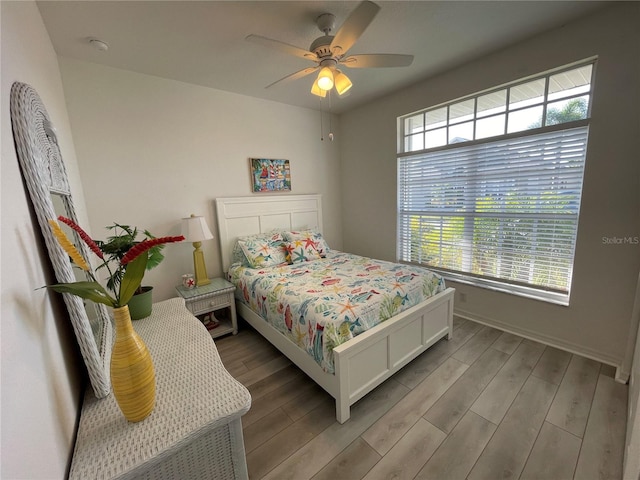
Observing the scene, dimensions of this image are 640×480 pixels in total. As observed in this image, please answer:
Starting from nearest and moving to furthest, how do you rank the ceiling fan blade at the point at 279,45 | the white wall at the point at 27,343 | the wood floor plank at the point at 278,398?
the white wall at the point at 27,343 → the ceiling fan blade at the point at 279,45 → the wood floor plank at the point at 278,398

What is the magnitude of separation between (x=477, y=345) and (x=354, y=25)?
8.68 feet

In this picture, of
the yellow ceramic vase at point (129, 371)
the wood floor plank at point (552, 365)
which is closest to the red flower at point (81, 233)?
the yellow ceramic vase at point (129, 371)

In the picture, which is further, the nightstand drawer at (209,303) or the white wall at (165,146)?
the nightstand drawer at (209,303)

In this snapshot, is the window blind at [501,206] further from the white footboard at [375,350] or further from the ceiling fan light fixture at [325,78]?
the ceiling fan light fixture at [325,78]

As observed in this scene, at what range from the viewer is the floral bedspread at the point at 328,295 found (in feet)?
5.63

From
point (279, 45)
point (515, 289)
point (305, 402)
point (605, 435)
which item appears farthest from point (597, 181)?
point (305, 402)

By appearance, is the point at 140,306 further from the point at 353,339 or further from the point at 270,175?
the point at 270,175

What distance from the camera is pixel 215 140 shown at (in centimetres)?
292

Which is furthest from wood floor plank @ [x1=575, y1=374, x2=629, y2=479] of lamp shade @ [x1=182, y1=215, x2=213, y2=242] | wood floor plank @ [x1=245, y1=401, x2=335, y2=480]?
lamp shade @ [x1=182, y1=215, x2=213, y2=242]

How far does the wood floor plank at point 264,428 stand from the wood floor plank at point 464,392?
0.92 metres

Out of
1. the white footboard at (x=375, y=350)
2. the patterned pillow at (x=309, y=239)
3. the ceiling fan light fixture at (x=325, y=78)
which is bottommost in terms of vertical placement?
the white footboard at (x=375, y=350)

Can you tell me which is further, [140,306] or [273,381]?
[273,381]

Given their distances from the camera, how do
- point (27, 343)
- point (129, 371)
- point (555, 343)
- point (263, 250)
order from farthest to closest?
point (263, 250) < point (555, 343) < point (129, 371) < point (27, 343)

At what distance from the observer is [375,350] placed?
5.90ft
